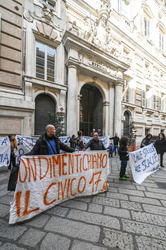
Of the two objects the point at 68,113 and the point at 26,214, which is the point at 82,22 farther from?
the point at 26,214

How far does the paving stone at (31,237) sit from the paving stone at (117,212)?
1221mm

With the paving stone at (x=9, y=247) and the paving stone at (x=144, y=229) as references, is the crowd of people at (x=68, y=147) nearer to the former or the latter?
the paving stone at (x=9, y=247)

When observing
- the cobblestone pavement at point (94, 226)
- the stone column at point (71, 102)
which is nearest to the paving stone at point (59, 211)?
the cobblestone pavement at point (94, 226)

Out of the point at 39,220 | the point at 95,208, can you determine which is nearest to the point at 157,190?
the point at 95,208

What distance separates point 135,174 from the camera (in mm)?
4094

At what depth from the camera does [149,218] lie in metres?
2.21

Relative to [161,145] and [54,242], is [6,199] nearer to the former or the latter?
[54,242]

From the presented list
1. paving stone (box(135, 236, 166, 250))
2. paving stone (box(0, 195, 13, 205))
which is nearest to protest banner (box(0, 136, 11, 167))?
paving stone (box(0, 195, 13, 205))

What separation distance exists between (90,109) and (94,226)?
433 inches

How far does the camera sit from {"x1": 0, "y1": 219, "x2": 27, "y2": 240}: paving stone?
5.85 ft

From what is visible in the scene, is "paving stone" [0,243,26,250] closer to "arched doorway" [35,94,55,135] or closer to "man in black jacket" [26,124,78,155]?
"man in black jacket" [26,124,78,155]

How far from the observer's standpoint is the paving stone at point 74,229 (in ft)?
5.87

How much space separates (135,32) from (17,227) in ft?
56.9

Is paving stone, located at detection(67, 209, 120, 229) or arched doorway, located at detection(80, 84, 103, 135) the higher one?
arched doorway, located at detection(80, 84, 103, 135)
